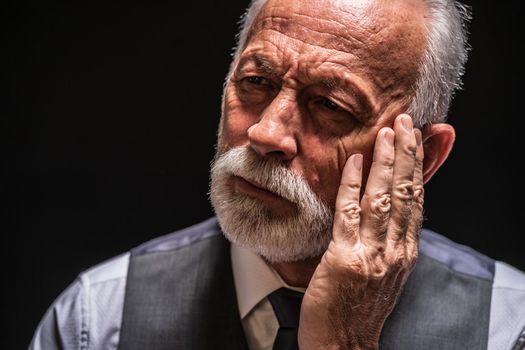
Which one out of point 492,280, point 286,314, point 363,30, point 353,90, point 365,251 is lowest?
point 492,280

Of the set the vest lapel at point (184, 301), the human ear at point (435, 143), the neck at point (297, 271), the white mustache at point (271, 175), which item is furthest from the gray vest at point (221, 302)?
the white mustache at point (271, 175)

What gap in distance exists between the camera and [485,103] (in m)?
2.30

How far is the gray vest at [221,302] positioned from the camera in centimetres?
184

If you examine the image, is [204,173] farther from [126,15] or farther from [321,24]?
[321,24]

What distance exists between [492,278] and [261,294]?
2.00 feet

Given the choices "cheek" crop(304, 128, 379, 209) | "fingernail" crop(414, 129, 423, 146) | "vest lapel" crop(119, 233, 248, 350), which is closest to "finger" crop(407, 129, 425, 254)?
"fingernail" crop(414, 129, 423, 146)

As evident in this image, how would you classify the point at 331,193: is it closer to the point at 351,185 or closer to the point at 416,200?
the point at 351,185

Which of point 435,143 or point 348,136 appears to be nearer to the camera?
point 348,136

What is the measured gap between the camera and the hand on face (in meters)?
1.64

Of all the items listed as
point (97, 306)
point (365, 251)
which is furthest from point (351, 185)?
point (97, 306)

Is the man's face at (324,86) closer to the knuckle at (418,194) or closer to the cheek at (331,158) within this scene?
the cheek at (331,158)

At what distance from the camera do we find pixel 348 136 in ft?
5.55

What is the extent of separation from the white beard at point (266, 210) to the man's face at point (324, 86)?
0.01 m

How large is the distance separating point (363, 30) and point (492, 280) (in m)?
0.77
